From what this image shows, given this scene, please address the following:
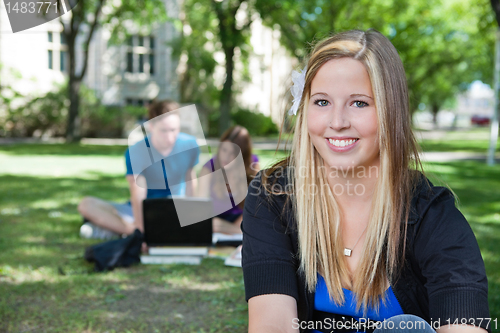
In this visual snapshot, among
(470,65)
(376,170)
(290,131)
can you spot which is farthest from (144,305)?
(470,65)

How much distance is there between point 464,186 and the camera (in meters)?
9.34

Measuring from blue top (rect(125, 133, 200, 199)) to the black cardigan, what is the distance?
10.0 feet

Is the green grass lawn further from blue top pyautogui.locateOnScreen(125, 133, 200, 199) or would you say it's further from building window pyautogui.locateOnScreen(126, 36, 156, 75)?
building window pyautogui.locateOnScreen(126, 36, 156, 75)

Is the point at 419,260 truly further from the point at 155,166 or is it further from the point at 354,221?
the point at 155,166

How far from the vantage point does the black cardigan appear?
1.56 metres

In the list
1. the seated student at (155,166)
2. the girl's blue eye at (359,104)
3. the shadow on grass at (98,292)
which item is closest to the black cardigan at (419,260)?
the girl's blue eye at (359,104)

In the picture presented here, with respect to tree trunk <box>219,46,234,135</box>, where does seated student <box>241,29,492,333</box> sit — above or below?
below

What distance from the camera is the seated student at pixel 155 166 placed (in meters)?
4.84

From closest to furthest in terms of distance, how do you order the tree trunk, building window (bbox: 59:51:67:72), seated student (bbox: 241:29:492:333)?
Result: seated student (bbox: 241:29:492:333)
the tree trunk
building window (bbox: 59:51:67:72)

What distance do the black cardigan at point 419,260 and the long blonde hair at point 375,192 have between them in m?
0.04

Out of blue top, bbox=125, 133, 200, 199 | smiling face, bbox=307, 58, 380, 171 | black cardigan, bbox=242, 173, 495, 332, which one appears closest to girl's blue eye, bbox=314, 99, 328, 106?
smiling face, bbox=307, 58, 380, 171

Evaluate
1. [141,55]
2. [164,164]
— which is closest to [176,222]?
[164,164]

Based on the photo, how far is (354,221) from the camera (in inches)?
75.2

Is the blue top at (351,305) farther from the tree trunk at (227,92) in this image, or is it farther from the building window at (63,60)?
the building window at (63,60)
